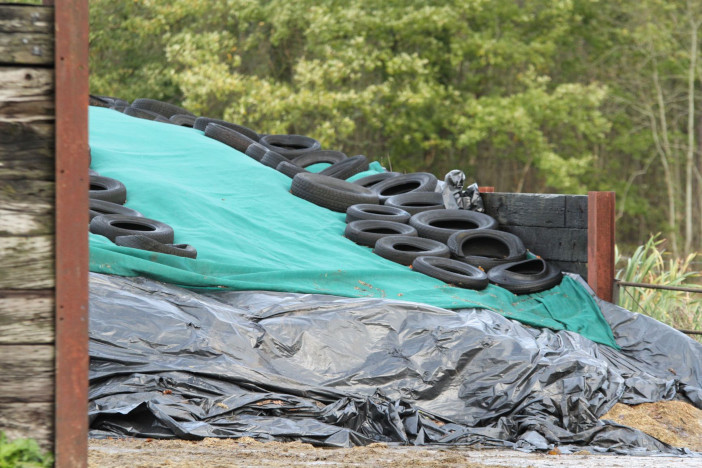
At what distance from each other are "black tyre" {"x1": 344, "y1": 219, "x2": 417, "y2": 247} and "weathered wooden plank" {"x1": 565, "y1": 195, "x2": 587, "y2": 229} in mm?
1591

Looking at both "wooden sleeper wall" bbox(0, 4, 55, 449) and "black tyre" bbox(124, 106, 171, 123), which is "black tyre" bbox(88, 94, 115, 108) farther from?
"wooden sleeper wall" bbox(0, 4, 55, 449)

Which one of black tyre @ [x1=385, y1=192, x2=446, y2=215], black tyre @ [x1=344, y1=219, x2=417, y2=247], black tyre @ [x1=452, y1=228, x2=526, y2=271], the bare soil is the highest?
black tyre @ [x1=385, y1=192, x2=446, y2=215]

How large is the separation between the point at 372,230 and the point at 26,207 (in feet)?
21.3

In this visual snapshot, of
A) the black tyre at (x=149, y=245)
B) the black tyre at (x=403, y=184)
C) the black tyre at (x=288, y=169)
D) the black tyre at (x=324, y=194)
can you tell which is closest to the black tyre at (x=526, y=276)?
the black tyre at (x=324, y=194)

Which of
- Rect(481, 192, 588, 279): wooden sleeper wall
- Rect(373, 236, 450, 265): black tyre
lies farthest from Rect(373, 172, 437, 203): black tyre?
Rect(373, 236, 450, 265): black tyre

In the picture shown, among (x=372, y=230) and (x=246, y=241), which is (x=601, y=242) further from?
(x=246, y=241)

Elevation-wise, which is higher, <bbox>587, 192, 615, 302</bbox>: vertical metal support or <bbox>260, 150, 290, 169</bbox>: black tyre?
<bbox>260, 150, 290, 169</bbox>: black tyre

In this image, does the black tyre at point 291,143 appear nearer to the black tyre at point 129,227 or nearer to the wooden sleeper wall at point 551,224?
the wooden sleeper wall at point 551,224

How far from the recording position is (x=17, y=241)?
234 cm

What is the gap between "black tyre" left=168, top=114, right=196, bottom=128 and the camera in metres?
12.7

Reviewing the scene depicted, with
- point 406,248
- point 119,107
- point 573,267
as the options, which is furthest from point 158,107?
point 573,267

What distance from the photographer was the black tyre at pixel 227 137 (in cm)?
1148

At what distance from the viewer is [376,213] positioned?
942 centimetres

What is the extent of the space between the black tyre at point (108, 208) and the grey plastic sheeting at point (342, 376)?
1777 mm
